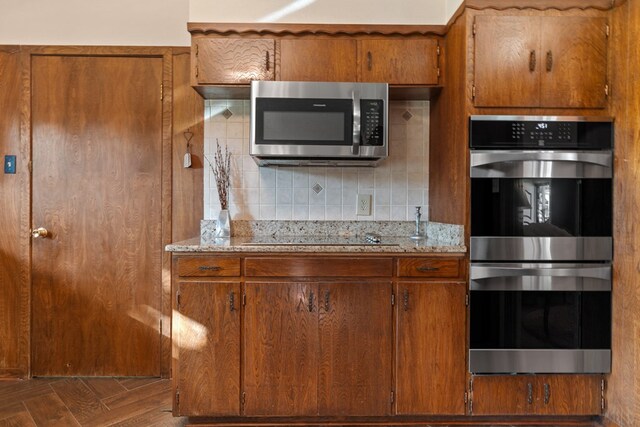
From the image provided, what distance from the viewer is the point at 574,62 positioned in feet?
5.94

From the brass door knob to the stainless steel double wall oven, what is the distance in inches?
104

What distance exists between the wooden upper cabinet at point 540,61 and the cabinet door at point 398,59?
0.30 metres

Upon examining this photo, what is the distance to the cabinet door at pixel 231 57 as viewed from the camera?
2.05 m

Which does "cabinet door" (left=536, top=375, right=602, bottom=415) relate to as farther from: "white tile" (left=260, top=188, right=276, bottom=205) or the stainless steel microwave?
"white tile" (left=260, top=188, right=276, bottom=205)

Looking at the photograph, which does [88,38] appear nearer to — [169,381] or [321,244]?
[321,244]

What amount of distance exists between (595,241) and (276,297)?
1.63 meters

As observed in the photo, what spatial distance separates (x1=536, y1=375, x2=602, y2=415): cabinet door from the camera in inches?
71.0

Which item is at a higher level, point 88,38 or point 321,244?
point 88,38

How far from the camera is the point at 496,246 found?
179 cm

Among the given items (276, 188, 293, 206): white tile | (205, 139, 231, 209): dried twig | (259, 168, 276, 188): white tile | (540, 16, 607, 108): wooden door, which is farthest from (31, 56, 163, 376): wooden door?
(540, 16, 607, 108): wooden door

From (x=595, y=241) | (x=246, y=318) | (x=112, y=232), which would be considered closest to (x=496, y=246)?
(x=595, y=241)

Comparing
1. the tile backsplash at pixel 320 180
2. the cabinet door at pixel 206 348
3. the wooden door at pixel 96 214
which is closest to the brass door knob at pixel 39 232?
the wooden door at pixel 96 214

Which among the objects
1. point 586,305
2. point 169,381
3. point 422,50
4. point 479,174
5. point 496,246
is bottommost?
point 169,381

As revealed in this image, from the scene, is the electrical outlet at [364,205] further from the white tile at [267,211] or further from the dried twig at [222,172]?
the dried twig at [222,172]
